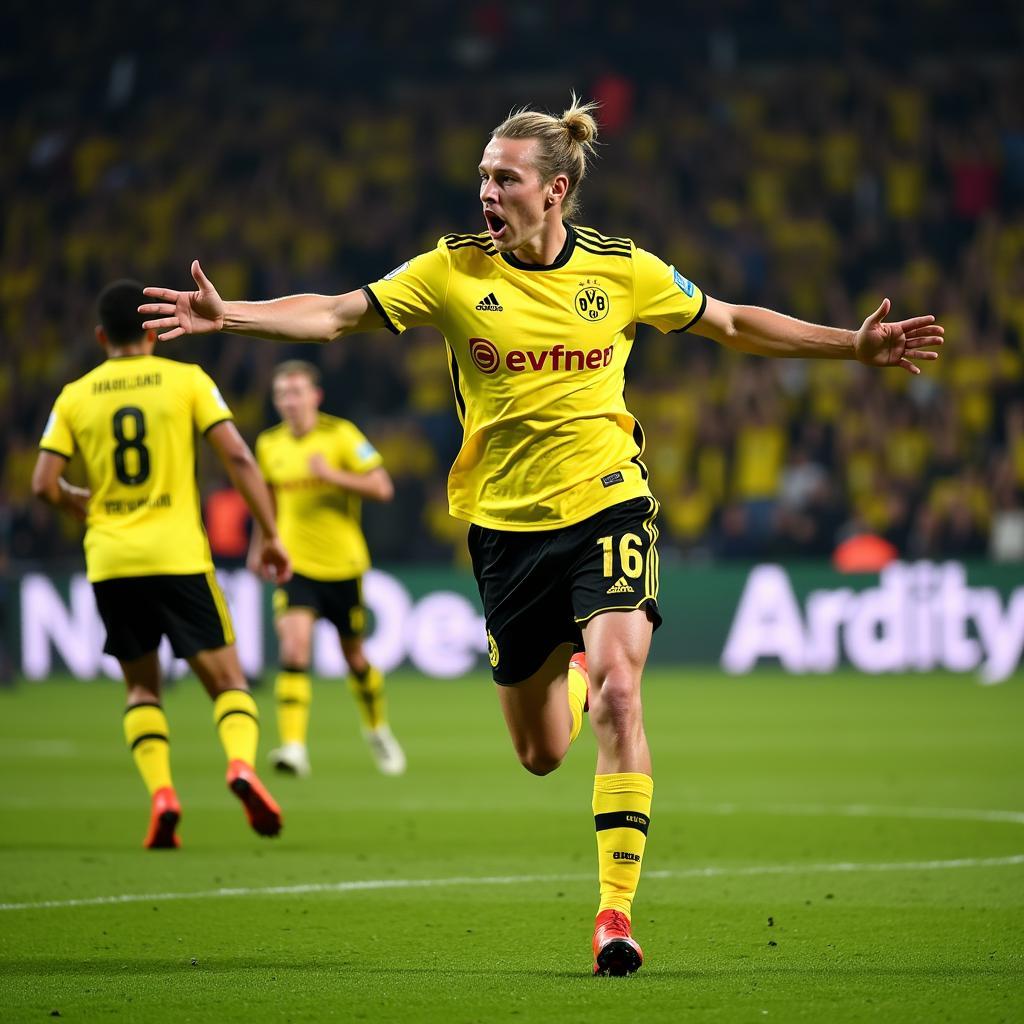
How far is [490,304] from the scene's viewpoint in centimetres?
573

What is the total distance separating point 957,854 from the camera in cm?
794

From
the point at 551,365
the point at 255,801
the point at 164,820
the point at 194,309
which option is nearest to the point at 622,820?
the point at 551,365

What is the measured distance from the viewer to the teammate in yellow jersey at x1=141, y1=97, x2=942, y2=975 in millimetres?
5609

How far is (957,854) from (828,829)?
101 cm

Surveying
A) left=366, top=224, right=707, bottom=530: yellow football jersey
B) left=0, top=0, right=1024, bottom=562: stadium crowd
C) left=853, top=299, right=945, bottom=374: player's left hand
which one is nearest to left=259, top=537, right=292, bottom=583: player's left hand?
left=366, top=224, right=707, bottom=530: yellow football jersey

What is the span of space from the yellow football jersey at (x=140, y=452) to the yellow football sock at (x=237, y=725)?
59 centimetres

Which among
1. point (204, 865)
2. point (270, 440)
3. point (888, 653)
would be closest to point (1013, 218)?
point (888, 653)

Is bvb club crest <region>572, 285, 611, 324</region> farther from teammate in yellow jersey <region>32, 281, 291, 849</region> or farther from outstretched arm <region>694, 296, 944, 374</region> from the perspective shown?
teammate in yellow jersey <region>32, 281, 291, 849</region>

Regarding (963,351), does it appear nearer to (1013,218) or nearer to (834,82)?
(1013,218)

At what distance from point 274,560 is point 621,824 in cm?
321

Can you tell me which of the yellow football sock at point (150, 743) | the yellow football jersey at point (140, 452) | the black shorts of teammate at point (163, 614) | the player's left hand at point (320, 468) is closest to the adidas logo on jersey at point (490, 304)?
the yellow football jersey at point (140, 452)

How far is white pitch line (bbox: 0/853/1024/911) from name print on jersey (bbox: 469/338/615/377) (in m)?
2.30

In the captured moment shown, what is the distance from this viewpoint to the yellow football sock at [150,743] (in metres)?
8.28

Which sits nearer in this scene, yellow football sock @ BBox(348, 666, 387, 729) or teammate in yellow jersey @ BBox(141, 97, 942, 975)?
teammate in yellow jersey @ BBox(141, 97, 942, 975)
